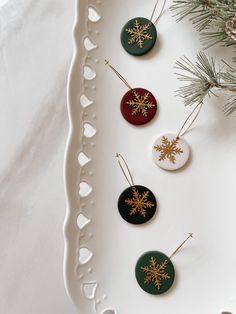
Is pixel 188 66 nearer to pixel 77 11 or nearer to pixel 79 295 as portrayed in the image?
pixel 77 11

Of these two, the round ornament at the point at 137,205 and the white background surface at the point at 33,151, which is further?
the white background surface at the point at 33,151

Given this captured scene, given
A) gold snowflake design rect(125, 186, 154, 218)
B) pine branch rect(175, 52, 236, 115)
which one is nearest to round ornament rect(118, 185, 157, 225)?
gold snowflake design rect(125, 186, 154, 218)

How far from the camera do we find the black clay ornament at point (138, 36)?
572 mm

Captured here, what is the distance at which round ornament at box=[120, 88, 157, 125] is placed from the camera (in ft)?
1.84

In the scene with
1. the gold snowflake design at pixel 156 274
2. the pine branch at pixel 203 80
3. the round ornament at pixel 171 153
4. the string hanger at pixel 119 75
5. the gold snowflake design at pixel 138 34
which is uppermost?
the gold snowflake design at pixel 138 34

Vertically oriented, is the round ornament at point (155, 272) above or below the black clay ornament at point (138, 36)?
below

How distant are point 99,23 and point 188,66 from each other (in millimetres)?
116

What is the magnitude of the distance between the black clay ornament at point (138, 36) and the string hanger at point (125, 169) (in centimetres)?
12

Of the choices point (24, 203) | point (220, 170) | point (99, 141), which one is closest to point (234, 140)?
point (220, 170)

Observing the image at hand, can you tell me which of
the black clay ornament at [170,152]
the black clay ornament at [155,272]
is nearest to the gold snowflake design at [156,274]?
the black clay ornament at [155,272]

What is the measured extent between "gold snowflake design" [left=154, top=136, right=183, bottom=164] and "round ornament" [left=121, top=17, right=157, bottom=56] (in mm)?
109

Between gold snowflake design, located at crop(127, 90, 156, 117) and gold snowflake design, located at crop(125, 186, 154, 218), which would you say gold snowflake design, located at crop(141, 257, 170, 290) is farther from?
gold snowflake design, located at crop(127, 90, 156, 117)

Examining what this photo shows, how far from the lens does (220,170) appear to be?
542 millimetres

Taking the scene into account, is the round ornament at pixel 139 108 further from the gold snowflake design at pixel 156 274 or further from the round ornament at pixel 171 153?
the gold snowflake design at pixel 156 274
